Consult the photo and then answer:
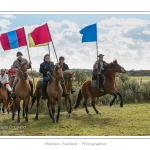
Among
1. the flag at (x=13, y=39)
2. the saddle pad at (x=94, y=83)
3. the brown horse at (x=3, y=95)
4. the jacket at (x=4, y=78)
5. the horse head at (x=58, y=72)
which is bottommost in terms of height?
the brown horse at (x=3, y=95)

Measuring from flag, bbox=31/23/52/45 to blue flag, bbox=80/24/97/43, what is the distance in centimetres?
163

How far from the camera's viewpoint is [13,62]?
445 inches

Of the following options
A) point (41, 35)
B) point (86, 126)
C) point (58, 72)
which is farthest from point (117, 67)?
point (41, 35)

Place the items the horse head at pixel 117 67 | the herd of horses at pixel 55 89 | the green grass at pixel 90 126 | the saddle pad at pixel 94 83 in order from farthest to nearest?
1. the saddle pad at pixel 94 83
2. the horse head at pixel 117 67
3. the herd of horses at pixel 55 89
4. the green grass at pixel 90 126

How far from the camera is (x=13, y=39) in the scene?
41.1 feet

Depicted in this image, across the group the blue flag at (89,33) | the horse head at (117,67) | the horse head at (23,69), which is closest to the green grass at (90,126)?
the horse head at (23,69)

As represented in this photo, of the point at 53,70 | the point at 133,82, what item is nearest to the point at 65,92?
the point at 53,70

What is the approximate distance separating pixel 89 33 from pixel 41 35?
2287 millimetres

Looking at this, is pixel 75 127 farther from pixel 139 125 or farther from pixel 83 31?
pixel 83 31

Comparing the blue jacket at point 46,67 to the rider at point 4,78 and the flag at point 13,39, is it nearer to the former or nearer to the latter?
the flag at point 13,39

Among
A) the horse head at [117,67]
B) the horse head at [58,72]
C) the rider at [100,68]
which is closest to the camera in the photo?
the horse head at [58,72]

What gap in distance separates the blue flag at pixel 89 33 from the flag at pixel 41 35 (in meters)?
1.63

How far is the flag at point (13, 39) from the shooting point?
12.5 metres

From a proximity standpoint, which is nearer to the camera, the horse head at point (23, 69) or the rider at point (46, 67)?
the horse head at point (23, 69)
